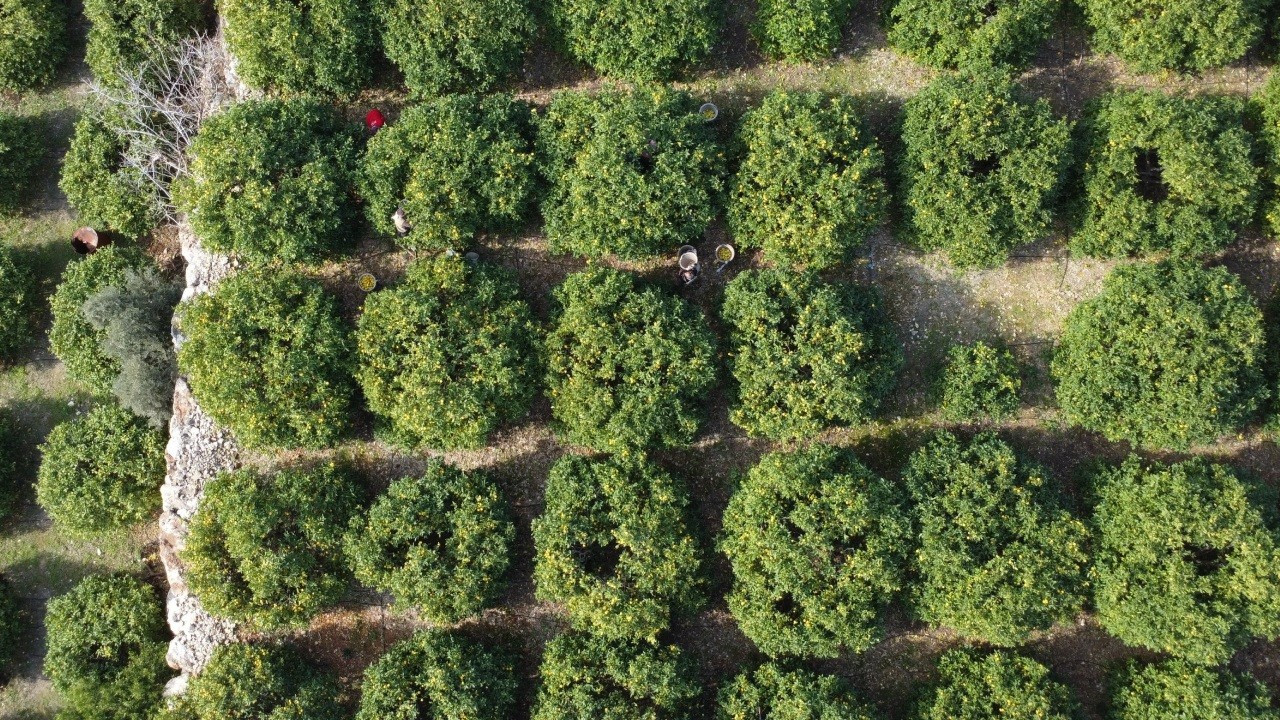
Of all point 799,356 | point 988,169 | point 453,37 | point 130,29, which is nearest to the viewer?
point 799,356

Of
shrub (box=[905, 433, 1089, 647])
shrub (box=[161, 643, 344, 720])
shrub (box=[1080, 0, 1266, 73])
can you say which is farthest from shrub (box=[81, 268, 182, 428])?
shrub (box=[1080, 0, 1266, 73])

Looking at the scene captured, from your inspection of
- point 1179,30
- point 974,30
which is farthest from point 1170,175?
point 974,30

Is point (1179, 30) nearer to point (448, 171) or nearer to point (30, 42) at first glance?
point (448, 171)

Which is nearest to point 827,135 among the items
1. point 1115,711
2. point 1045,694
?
point 1045,694

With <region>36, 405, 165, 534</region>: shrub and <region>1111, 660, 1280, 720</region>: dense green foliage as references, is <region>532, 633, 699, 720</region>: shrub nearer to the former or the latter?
<region>1111, 660, 1280, 720</region>: dense green foliage

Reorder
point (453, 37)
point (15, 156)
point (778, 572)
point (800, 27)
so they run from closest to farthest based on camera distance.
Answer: point (778, 572) < point (800, 27) < point (453, 37) < point (15, 156)

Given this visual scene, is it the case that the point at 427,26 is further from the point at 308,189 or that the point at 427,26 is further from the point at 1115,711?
the point at 1115,711

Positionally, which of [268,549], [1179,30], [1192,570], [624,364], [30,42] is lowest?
[1192,570]
